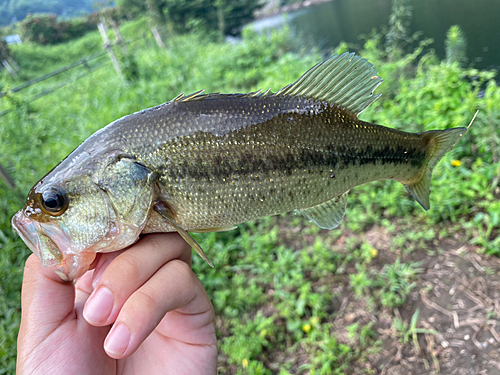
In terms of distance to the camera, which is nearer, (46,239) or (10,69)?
(46,239)

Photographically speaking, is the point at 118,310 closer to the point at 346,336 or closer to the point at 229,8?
the point at 346,336

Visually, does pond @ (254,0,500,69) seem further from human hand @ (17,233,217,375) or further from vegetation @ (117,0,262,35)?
human hand @ (17,233,217,375)

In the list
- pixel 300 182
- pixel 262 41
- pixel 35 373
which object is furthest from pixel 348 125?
pixel 262 41

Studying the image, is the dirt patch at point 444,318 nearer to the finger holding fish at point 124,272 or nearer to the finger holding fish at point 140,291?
the finger holding fish at point 140,291

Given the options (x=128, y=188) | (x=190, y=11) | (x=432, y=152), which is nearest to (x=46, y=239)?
(x=128, y=188)

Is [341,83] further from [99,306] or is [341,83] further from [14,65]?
[14,65]

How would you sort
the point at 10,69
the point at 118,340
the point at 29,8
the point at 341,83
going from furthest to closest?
the point at 10,69
the point at 29,8
the point at 341,83
the point at 118,340

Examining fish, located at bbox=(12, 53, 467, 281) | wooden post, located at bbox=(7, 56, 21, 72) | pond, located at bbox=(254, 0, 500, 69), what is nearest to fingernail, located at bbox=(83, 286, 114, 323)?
fish, located at bbox=(12, 53, 467, 281)
